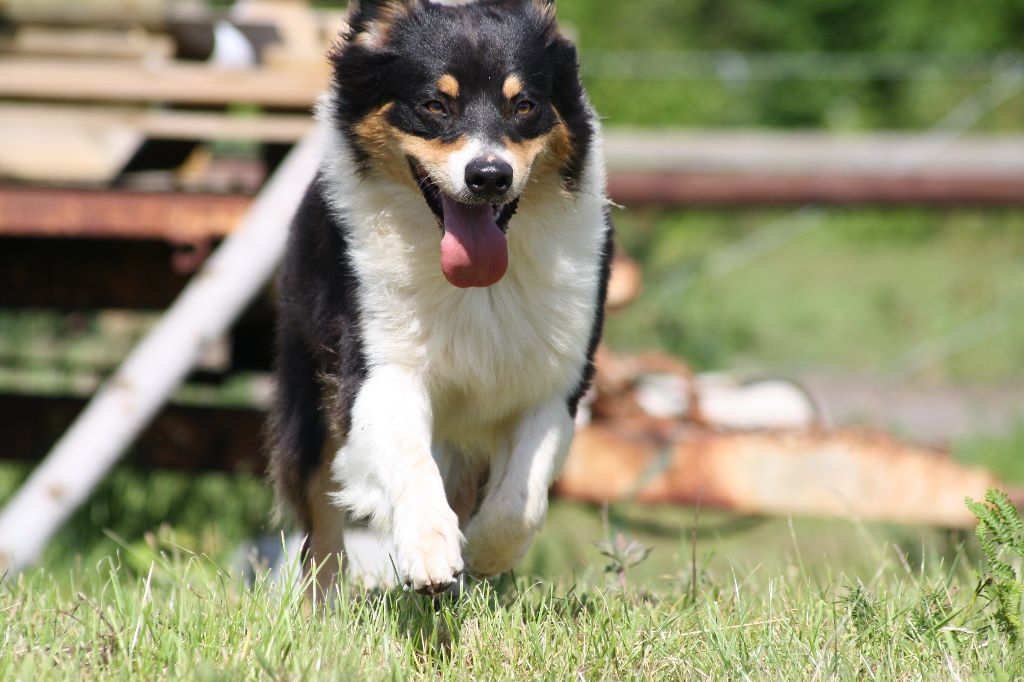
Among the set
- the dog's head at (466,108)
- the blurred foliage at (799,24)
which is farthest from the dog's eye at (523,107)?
the blurred foliage at (799,24)

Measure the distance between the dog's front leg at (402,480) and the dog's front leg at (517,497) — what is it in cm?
20

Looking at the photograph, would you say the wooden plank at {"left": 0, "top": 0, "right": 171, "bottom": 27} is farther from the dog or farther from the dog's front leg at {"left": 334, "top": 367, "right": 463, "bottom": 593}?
the dog's front leg at {"left": 334, "top": 367, "right": 463, "bottom": 593}

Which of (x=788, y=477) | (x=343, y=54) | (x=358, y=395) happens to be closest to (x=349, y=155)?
(x=343, y=54)

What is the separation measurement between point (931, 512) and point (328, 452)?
120 inches

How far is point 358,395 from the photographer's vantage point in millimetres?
3518

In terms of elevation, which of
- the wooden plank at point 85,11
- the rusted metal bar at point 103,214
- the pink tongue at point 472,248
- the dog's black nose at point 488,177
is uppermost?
the dog's black nose at point 488,177

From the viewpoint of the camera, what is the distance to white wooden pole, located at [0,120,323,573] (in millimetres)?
4676

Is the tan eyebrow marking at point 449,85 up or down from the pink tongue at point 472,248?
up

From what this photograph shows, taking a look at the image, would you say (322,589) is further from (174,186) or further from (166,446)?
(174,186)

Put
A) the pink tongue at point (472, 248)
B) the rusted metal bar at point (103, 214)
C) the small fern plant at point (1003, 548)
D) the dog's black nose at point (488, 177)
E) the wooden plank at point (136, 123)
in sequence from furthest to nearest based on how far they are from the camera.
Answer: the wooden plank at point (136, 123)
the rusted metal bar at point (103, 214)
the pink tongue at point (472, 248)
the dog's black nose at point (488, 177)
the small fern plant at point (1003, 548)

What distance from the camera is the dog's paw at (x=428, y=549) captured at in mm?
3031

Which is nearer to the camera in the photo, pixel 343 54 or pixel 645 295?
pixel 343 54

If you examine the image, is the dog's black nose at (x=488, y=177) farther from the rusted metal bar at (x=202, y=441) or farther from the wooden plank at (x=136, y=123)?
the rusted metal bar at (x=202, y=441)

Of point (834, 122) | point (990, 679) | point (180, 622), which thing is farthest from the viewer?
point (834, 122)
